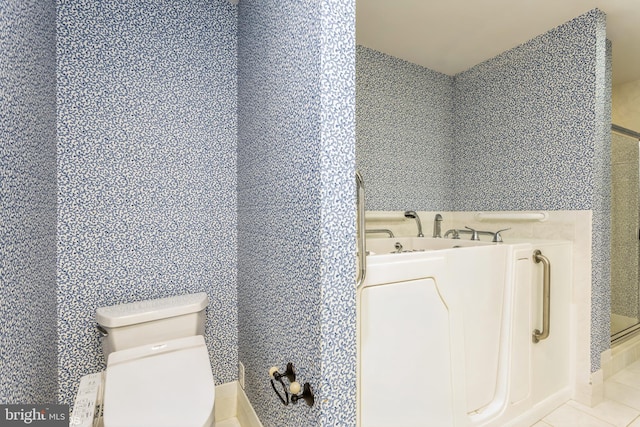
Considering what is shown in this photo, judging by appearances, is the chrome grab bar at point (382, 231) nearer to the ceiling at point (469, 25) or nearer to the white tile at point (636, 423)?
the ceiling at point (469, 25)

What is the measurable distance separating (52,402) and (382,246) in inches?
78.4

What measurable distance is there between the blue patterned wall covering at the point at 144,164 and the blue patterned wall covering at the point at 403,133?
1049 millimetres

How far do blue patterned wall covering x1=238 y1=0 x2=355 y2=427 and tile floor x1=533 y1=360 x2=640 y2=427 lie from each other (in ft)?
5.17

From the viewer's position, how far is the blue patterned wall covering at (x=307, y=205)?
1.01 metres

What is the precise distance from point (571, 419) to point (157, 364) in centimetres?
229

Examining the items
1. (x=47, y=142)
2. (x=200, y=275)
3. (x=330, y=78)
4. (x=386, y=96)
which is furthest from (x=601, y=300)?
(x=47, y=142)

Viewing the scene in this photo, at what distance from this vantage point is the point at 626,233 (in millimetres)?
2666

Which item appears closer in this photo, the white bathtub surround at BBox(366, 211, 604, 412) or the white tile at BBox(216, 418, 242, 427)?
the white tile at BBox(216, 418, 242, 427)

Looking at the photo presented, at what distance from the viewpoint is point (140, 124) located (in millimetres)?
1647

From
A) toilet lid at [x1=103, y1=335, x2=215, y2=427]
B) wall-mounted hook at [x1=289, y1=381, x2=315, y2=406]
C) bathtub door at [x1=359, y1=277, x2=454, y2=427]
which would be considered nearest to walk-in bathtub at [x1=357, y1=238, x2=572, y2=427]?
bathtub door at [x1=359, y1=277, x2=454, y2=427]

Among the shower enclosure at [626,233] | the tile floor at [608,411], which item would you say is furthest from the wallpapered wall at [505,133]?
the shower enclosure at [626,233]

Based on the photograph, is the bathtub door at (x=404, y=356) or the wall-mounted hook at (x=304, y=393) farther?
the bathtub door at (x=404, y=356)

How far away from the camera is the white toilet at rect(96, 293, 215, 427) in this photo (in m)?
1.14

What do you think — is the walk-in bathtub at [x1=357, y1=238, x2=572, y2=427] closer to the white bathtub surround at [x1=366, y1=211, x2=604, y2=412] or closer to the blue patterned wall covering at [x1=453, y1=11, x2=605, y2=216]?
the white bathtub surround at [x1=366, y1=211, x2=604, y2=412]
